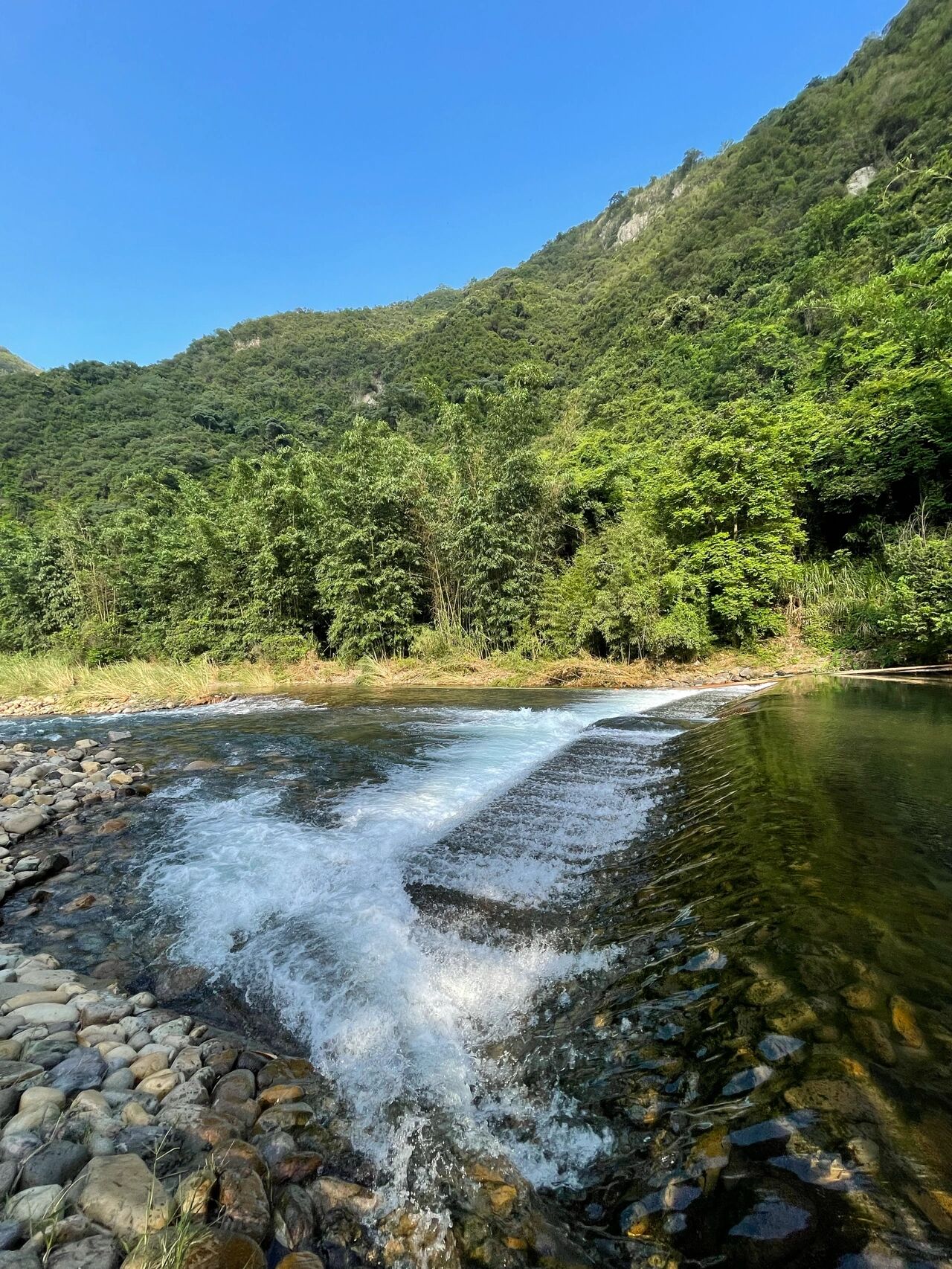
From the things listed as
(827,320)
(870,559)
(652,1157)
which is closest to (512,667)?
(870,559)

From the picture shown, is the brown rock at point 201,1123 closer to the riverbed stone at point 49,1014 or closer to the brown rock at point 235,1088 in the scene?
the brown rock at point 235,1088

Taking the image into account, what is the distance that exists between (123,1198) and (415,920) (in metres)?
1.64

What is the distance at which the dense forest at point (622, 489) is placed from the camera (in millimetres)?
13227

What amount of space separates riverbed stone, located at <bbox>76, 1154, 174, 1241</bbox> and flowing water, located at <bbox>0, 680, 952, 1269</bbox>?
0.60 m

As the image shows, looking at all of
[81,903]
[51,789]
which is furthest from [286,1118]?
[51,789]

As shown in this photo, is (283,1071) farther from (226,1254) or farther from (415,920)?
(415,920)

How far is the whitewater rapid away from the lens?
1890 millimetres

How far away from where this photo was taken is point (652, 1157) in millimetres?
1551

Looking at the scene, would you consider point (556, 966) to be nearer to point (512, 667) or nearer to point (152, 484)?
point (512, 667)

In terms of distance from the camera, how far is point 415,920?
9.72 ft

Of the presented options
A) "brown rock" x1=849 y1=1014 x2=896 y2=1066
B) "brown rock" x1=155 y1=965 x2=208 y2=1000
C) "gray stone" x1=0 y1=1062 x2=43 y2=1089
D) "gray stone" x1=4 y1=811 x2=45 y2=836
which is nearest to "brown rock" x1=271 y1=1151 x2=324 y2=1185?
"gray stone" x1=0 y1=1062 x2=43 y2=1089

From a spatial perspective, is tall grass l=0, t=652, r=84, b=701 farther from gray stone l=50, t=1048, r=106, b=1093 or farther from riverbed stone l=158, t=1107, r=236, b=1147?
riverbed stone l=158, t=1107, r=236, b=1147

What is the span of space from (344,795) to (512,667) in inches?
367

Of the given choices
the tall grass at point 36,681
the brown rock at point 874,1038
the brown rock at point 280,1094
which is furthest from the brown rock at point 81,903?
the tall grass at point 36,681
